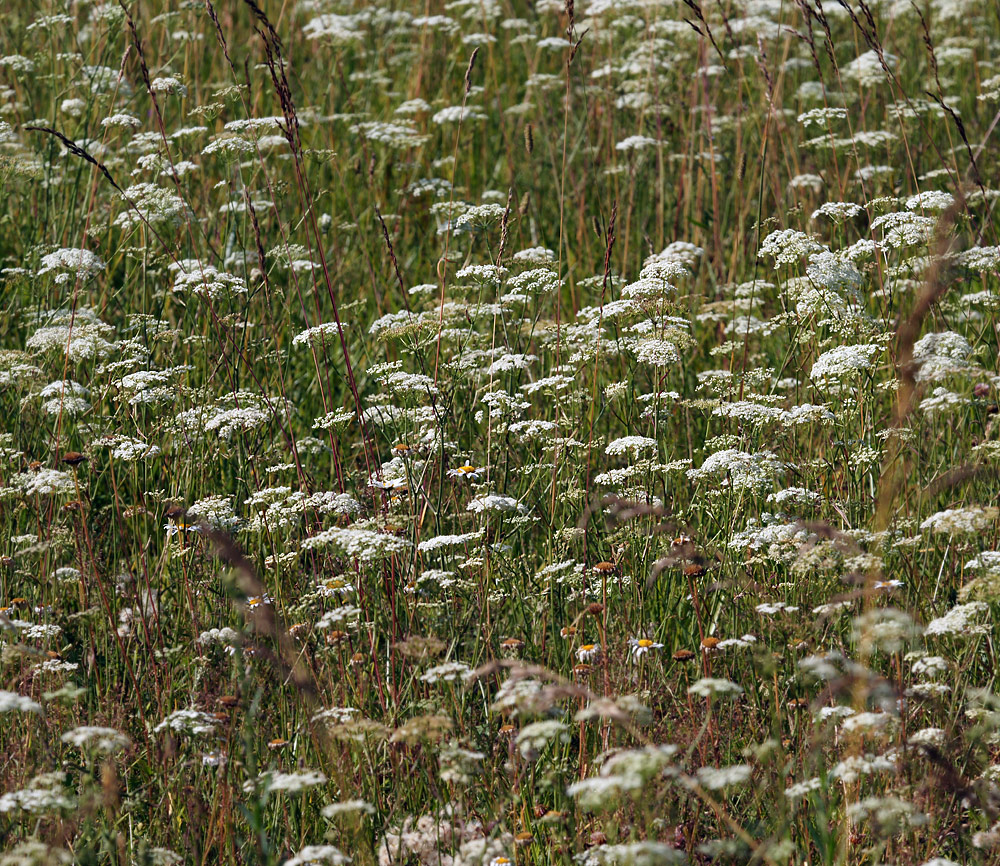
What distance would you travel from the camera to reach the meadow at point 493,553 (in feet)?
6.35

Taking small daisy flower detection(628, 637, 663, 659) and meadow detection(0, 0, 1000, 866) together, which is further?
small daisy flower detection(628, 637, 663, 659)

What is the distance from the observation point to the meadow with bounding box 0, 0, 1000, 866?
76.2 inches

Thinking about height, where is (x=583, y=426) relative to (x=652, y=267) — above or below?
below

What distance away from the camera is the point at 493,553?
273 centimetres

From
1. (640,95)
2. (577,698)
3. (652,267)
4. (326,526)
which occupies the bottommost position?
(577,698)

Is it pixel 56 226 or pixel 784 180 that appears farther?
pixel 784 180

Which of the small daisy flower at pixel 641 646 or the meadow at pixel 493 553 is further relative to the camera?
the small daisy flower at pixel 641 646

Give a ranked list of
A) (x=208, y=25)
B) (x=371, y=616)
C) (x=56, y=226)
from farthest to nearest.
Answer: (x=208, y=25), (x=56, y=226), (x=371, y=616)

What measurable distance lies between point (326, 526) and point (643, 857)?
1786 mm

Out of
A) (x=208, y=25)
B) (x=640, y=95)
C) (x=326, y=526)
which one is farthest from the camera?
(x=208, y=25)

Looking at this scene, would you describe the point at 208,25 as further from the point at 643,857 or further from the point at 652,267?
the point at 643,857

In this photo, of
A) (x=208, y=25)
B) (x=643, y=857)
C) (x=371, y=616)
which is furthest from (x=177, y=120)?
(x=643, y=857)

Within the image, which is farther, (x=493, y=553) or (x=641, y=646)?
(x=493, y=553)

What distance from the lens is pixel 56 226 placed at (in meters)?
4.47
